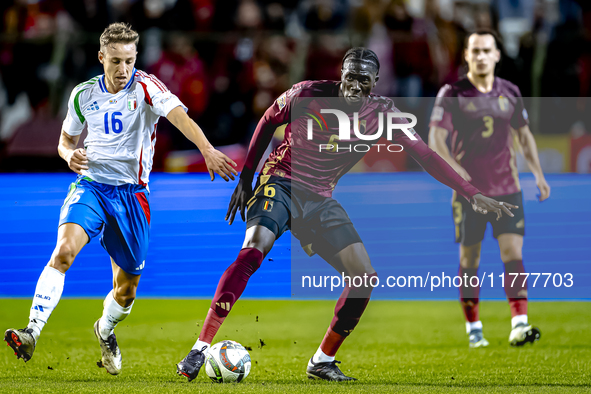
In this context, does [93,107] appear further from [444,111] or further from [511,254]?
[511,254]

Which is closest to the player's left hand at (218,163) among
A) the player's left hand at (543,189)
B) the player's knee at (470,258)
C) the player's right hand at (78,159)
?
the player's right hand at (78,159)

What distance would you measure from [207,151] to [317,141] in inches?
39.2

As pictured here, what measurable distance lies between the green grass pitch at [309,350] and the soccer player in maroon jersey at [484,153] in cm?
50

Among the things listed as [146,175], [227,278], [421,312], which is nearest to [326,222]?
[227,278]

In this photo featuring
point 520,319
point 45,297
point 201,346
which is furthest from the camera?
point 520,319

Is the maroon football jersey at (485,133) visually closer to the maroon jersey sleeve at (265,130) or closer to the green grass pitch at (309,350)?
the green grass pitch at (309,350)

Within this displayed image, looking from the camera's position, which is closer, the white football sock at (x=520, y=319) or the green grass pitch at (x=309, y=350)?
the green grass pitch at (x=309, y=350)

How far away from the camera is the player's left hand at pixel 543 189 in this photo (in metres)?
6.27

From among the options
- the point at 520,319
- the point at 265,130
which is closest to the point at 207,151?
the point at 265,130

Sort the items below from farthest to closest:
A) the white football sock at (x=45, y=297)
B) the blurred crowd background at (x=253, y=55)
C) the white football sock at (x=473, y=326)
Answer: the blurred crowd background at (x=253, y=55)
the white football sock at (x=473, y=326)
the white football sock at (x=45, y=297)

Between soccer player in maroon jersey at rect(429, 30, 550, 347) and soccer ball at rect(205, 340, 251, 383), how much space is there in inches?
86.2

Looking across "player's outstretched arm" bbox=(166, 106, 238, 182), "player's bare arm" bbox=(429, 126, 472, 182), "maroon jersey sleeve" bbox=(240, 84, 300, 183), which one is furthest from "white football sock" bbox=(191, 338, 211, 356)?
"player's bare arm" bbox=(429, 126, 472, 182)

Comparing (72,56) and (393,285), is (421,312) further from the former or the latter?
(72,56)

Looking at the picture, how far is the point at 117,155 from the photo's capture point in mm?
5168
